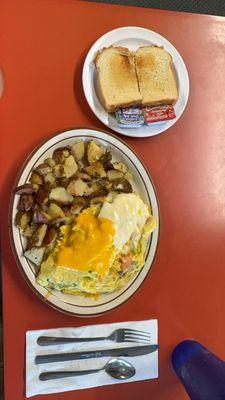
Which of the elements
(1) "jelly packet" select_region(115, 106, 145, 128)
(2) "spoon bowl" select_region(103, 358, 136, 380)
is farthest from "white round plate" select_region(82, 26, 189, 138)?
(2) "spoon bowl" select_region(103, 358, 136, 380)

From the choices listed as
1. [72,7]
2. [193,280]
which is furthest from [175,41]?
[193,280]

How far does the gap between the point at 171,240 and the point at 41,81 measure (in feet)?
1.97

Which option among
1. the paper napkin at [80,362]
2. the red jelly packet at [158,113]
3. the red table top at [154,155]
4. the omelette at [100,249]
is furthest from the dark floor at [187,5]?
the paper napkin at [80,362]

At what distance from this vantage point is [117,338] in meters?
1.28

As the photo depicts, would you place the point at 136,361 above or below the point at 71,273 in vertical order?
below

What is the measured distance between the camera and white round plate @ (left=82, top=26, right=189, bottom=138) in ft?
4.23

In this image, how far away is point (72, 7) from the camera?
1314mm

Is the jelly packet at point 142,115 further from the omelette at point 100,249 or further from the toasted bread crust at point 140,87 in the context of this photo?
the omelette at point 100,249

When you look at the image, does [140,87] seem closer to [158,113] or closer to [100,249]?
[158,113]

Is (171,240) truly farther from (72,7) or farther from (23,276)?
(72,7)

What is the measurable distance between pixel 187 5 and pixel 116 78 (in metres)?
0.76

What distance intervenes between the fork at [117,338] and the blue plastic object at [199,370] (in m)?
0.11

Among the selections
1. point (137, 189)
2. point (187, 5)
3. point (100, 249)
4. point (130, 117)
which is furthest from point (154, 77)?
point (187, 5)

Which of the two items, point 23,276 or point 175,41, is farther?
point 175,41
